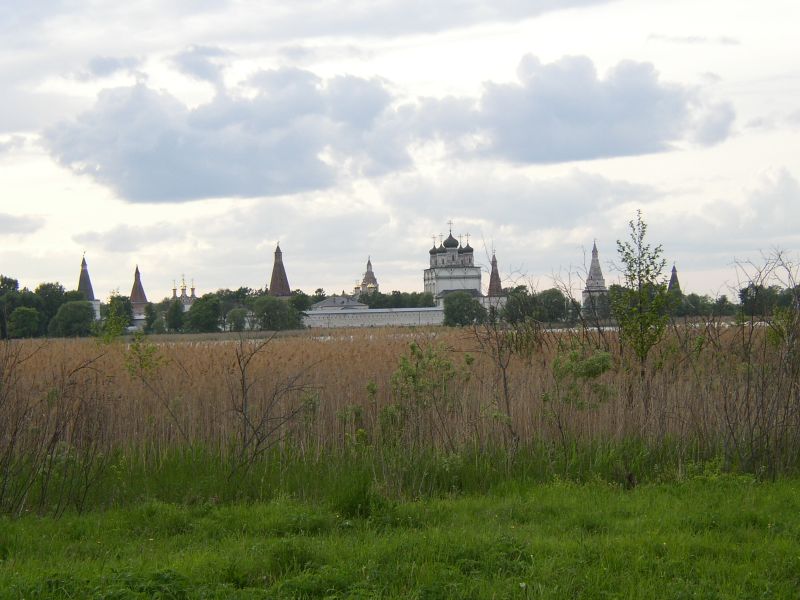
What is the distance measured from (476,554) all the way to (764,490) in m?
3.34

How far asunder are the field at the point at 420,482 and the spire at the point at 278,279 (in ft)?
450

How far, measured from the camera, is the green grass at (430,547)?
5.61 meters

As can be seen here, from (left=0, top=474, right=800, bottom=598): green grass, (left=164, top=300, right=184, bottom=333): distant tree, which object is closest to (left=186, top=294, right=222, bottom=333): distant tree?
(left=164, top=300, right=184, bottom=333): distant tree

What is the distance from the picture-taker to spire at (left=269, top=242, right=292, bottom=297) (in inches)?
5876

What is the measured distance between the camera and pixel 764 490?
8172 millimetres

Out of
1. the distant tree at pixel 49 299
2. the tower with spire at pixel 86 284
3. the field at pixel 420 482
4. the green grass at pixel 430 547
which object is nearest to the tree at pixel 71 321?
the distant tree at pixel 49 299

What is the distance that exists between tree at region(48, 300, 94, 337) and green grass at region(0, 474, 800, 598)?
229 ft

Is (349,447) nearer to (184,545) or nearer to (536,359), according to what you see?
(184,545)

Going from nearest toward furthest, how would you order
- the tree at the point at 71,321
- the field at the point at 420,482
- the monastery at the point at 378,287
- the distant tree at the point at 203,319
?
1. the field at the point at 420,482
2. the tree at the point at 71,321
3. the distant tree at the point at 203,319
4. the monastery at the point at 378,287

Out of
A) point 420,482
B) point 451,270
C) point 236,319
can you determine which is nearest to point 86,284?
point 451,270

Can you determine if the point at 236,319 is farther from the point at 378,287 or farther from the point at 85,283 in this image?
the point at 378,287

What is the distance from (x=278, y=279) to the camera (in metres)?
150

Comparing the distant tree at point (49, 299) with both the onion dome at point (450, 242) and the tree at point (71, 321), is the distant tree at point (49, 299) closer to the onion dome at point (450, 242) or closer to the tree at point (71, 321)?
the tree at point (71, 321)

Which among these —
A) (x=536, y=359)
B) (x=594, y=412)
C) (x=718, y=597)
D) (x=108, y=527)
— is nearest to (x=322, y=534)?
(x=108, y=527)
